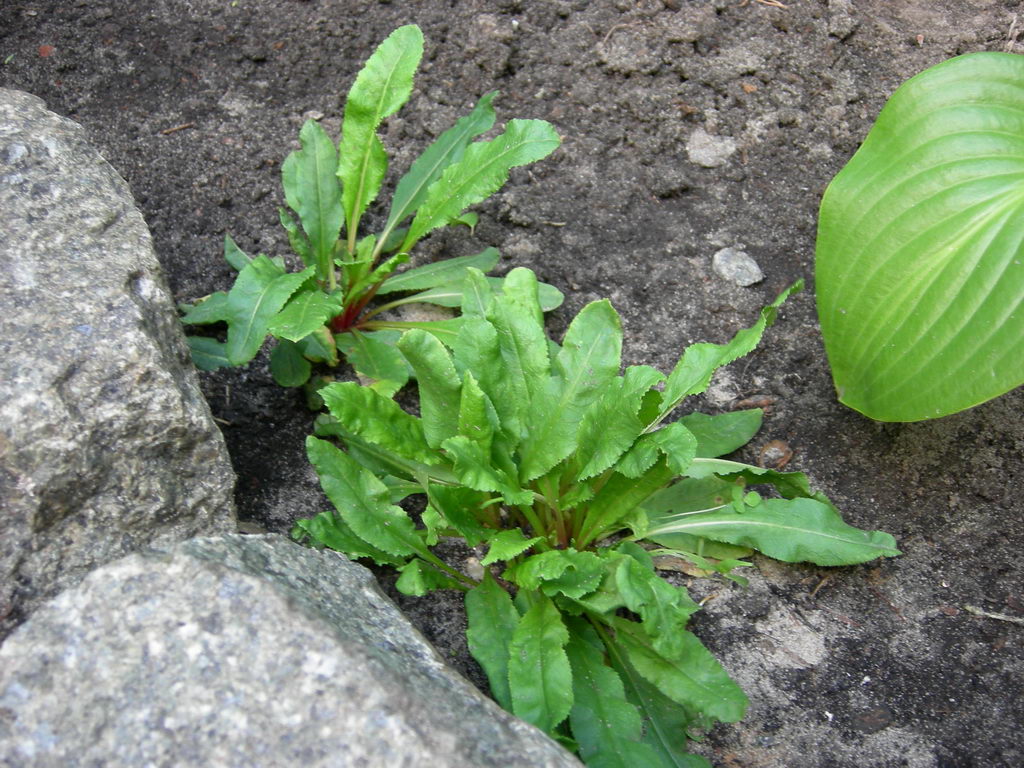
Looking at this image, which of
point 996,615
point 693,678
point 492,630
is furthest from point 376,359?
point 996,615

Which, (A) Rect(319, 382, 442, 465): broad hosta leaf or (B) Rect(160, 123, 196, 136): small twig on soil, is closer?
(A) Rect(319, 382, 442, 465): broad hosta leaf

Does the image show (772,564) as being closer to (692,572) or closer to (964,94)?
(692,572)

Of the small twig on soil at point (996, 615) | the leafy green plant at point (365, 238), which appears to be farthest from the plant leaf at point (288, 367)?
the small twig on soil at point (996, 615)

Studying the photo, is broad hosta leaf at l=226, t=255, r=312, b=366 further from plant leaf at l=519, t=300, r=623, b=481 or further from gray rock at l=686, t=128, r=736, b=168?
gray rock at l=686, t=128, r=736, b=168

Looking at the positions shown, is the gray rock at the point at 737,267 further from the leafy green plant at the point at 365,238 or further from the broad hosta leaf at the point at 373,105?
the broad hosta leaf at the point at 373,105

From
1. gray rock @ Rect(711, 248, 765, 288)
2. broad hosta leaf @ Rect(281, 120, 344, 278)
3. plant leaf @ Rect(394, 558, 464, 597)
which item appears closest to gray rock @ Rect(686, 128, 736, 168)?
gray rock @ Rect(711, 248, 765, 288)

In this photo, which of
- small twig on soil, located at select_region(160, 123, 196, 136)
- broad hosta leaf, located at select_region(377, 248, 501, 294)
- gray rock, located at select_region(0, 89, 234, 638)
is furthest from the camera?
small twig on soil, located at select_region(160, 123, 196, 136)

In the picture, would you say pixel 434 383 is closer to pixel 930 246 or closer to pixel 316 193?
pixel 316 193

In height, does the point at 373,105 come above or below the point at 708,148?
above
